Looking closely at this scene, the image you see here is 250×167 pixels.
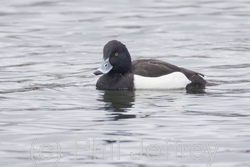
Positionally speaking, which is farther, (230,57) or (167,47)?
(167,47)

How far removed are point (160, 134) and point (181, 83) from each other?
3659 mm

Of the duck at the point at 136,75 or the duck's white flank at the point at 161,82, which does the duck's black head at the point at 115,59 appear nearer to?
the duck at the point at 136,75

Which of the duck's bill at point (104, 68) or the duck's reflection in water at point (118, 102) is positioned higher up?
the duck's bill at point (104, 68)

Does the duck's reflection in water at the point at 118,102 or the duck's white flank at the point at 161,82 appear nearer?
the duck's reflection in water at the point at 118,102

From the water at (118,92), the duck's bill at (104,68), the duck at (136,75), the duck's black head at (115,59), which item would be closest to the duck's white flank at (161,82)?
the duck at (136,75)

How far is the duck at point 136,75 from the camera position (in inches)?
522

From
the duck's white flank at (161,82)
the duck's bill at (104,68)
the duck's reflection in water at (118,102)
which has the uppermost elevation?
the duck's bill at (104,68)

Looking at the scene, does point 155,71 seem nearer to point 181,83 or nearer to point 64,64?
point 181,83

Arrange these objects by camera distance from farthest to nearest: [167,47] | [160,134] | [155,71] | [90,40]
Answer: [90,40] < [167,47] < [155,71] < [160,134]

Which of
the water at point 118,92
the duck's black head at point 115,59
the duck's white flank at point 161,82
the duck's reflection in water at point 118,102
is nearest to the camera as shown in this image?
the water at point 118,92

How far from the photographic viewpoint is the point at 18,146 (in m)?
9.35

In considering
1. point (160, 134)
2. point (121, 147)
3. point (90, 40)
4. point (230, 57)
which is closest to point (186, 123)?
point (160, 134)

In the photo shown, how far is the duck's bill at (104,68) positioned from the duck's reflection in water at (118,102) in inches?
13.4

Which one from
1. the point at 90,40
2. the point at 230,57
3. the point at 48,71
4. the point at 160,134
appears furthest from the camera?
the point at 90,40
